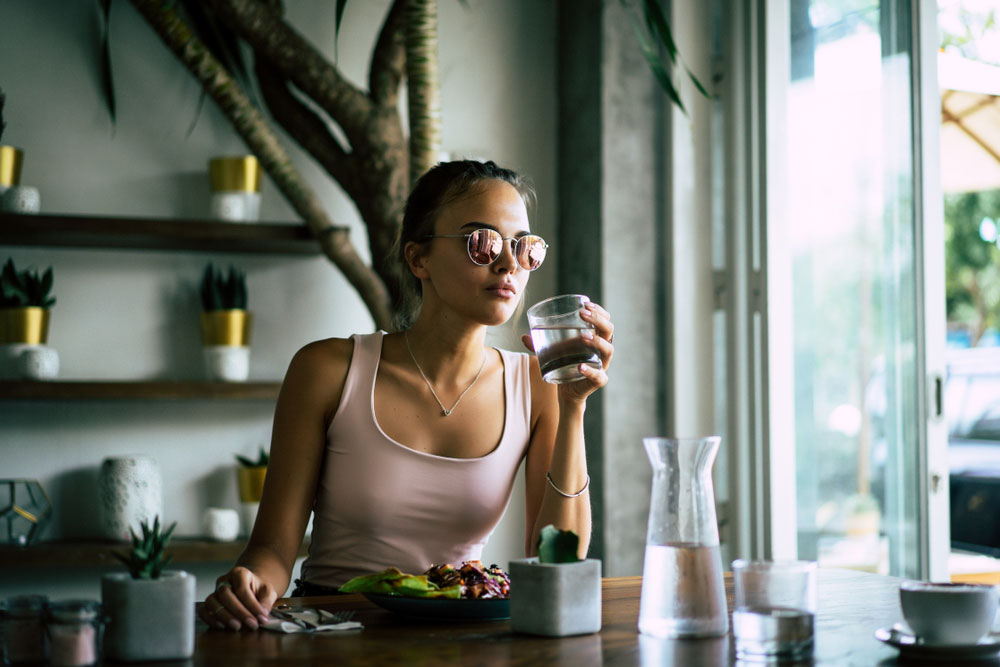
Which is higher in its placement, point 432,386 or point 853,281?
point 853,281

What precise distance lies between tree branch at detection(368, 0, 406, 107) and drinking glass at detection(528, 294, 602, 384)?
1478 millimetres

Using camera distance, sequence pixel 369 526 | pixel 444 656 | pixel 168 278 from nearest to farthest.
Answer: pixel 444 656
pixel 369 526
pixel 168 278

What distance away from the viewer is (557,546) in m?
1.07

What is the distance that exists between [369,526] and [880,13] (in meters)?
2.20

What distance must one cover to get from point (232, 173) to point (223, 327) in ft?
1.40

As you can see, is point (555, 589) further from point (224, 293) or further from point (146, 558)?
point (224, 293)

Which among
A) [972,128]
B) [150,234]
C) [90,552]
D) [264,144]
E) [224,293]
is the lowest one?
[90,552]

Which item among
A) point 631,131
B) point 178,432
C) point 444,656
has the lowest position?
point 444,656

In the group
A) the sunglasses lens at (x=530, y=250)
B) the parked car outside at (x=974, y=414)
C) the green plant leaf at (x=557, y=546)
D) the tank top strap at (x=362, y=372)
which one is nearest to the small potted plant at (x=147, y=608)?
the green plant leaf at (x=557, y=546)

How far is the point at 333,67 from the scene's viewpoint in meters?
2.58

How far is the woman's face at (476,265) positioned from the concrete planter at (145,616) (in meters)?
0.78

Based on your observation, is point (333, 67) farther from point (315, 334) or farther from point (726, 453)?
point (726, 453)

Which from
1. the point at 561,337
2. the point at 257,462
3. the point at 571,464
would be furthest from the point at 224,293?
the point at 561,337

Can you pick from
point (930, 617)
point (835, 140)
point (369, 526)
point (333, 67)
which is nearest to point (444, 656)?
point (930, 617)
